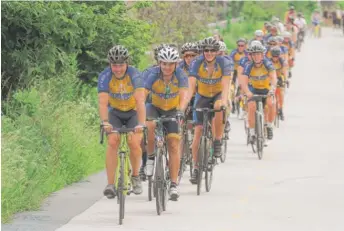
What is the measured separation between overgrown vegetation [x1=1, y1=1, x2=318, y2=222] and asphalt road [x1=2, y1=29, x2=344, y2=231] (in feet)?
1.06

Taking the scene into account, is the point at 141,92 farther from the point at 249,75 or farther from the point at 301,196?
the point at 249,75

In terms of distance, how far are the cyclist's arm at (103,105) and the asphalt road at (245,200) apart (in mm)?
1146

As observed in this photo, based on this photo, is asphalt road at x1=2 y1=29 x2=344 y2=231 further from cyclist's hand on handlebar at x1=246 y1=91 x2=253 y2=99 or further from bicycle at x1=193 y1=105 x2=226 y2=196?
cyclist's hand on handlebar at x1=246 y1=91 x2=253 y2=99

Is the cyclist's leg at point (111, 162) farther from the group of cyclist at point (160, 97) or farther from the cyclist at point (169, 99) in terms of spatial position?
the cyclist at point (169, 99)

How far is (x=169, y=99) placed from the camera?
632 inches

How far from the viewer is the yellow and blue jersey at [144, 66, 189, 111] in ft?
52.6

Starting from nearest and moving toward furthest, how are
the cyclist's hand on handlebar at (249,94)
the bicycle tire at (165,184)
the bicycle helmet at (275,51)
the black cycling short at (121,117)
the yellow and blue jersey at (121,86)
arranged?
the yellow and blue jersey at (121,86) < the bicycle tire at (165,184) < the black cycling short at (121,117) < the cyclist's hand on handlebar at (249,94) < the bicycle helmet at (275,51)

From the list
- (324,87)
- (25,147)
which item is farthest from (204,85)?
(324,87)

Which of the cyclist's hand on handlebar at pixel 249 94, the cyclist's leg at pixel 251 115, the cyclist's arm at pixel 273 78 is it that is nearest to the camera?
the cyclist's hand on handlebar at pixel 249 94

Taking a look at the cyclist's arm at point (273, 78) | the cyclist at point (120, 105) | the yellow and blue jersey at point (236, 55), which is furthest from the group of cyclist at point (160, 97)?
the yellow and blue jersey at point (236, 55)

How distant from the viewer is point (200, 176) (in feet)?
56.2

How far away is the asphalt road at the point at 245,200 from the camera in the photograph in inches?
557

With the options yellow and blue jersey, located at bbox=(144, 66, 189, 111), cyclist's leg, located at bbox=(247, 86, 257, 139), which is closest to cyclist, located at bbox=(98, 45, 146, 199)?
yellow and blue jersey, located at bbox=(144, 66, 189, 111)

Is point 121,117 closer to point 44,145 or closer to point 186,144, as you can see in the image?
point 44,145
